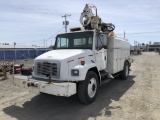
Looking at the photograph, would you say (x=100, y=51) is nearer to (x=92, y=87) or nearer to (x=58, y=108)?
(x=92, y=87)

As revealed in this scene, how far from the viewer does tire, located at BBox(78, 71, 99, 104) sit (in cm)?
679

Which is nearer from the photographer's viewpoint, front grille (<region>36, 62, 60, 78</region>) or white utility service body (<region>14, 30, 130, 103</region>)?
white utility service body (<region>14, 30, 130, 103</region>)

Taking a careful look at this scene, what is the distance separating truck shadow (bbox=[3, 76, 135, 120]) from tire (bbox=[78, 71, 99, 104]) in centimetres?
22

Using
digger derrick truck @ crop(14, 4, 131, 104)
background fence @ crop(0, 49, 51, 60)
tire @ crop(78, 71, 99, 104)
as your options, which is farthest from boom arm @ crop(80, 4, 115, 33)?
background fence @ crop(0, 49, 51, 60)

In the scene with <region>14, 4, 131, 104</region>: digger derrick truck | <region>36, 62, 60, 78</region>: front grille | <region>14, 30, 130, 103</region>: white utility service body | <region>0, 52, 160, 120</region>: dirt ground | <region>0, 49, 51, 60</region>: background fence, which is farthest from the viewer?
<region>0, 49, 51, 60</region>: background fence

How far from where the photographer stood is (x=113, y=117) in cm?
598

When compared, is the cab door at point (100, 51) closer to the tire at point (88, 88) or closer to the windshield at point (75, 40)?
the windshield at point (75, 40)

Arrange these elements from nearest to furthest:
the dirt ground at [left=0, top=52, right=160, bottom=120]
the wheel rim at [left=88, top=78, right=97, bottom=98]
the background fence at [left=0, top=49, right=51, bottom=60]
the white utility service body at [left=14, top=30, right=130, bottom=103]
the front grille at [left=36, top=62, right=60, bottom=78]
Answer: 1. the dirt ground at [left=0, top=52, right=160, bottom=120]
2. the white utility service body at [left=14, top=30, right=130, bottom=103]
3. the front grille at [left=36, top=62, right=60, bottom=78]
4. the wheel rim at [left=88, top=78, right=97, bottom=98]
5. the background fence at [left=0, top=49, right=51, bottom=60]

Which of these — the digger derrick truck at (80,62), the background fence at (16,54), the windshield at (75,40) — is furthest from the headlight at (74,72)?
the background fence at (16,54)

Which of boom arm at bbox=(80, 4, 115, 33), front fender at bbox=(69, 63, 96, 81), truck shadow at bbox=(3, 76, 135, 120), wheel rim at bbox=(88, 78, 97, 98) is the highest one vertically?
boom arm at bbox=(80, 4, 115, 33)

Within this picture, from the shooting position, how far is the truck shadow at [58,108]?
6141mm

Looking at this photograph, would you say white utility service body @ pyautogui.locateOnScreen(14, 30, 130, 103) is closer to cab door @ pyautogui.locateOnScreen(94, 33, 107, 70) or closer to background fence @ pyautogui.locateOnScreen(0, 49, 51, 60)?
cab door @ pyautogui.locateOnScreen(94, 33, 107, 70)

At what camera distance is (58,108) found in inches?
271

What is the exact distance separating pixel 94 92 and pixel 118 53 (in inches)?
136
